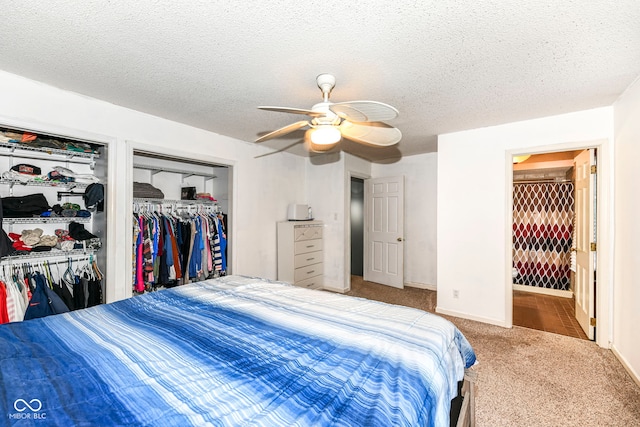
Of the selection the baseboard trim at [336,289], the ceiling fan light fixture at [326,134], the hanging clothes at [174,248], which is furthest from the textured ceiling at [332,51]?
the baseboard trim at [336,289]

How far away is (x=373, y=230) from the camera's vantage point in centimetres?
512

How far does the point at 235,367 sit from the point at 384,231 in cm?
414

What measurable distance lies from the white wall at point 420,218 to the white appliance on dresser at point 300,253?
1589mm

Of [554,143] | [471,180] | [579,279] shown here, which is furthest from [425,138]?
[579,279]

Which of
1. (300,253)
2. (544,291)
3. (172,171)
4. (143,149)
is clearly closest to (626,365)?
(544,291)

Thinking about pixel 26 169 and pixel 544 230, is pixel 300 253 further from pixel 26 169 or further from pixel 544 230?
pixel 544 230

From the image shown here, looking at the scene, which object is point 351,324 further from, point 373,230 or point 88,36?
point 373,230

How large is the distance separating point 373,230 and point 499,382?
10.4ft

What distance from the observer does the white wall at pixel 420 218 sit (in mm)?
4750

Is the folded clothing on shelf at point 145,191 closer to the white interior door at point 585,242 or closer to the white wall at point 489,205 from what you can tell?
the white wall at point 489,205

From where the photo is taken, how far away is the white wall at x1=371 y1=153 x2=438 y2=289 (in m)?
4.75

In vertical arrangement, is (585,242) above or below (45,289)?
above

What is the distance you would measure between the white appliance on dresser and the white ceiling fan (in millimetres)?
2262

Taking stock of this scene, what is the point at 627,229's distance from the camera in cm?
233
